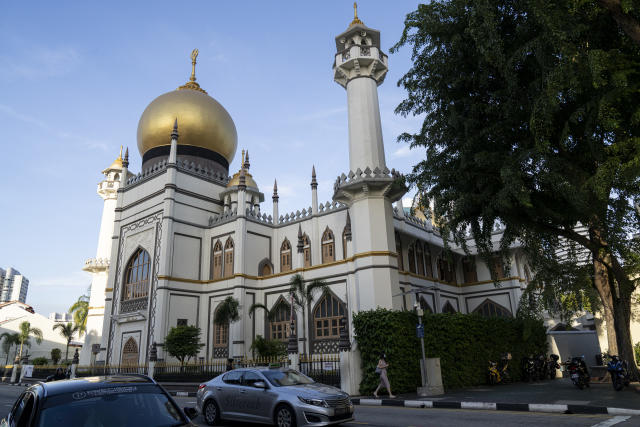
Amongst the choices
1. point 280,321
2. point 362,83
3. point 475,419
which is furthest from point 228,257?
point 475,419

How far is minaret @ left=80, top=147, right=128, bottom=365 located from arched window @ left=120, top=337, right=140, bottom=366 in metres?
4.64

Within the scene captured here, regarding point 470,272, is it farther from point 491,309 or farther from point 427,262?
point 427,262

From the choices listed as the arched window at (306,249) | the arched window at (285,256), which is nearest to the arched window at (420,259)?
the arched window at (306,249)

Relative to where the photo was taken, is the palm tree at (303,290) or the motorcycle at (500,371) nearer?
the motorcycle at (500,371)

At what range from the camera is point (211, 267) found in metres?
29.0

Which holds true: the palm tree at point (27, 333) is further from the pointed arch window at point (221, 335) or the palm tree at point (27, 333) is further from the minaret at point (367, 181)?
the minaret at point (367, 181)

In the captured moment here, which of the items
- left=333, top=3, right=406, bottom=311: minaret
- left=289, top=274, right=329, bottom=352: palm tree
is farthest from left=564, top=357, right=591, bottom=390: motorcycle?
left=289, top=274, right=329, bottom=352: palm tree

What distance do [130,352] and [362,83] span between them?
20901 millimetres

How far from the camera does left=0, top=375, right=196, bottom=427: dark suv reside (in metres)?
3.63

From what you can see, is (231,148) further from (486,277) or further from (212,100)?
(486,277)

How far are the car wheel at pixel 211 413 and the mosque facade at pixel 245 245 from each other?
1097cm

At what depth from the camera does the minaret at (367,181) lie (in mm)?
18953

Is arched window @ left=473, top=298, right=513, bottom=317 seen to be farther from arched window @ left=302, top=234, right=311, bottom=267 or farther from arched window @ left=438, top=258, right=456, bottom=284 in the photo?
arched window @ left=302, top=234, right=311, bottom=267

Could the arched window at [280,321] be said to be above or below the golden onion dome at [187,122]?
below
